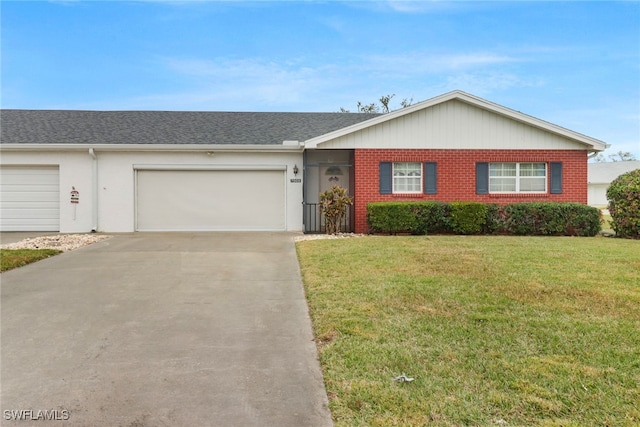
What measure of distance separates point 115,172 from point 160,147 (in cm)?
180

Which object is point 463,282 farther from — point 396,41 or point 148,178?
point 396,41

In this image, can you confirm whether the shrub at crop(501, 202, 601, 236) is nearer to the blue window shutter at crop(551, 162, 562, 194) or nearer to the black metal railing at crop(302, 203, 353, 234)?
the blue window shutter at crop(551, 162, 562, 194)

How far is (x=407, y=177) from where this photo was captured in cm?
1362

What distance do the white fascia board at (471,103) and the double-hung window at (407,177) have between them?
1588 mm

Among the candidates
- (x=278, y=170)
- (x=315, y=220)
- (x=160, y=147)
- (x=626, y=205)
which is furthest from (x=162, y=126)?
(x=626, y=205)

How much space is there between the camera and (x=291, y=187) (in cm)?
1435

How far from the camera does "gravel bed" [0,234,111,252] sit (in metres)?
10.4

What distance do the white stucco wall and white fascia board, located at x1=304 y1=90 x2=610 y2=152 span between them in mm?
1836

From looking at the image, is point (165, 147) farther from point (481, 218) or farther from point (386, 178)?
point (481, 218)

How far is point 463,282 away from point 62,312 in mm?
5445

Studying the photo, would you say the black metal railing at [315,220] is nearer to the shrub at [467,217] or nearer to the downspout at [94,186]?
the shrub at [467,217]

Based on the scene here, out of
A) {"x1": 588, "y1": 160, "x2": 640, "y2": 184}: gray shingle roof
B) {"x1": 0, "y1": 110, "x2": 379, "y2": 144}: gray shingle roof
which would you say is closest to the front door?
{"x1": 0, "y1": 110, "x2": 379, "y2": 144}: gray shingle roof

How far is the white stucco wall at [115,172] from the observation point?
45.6 feet

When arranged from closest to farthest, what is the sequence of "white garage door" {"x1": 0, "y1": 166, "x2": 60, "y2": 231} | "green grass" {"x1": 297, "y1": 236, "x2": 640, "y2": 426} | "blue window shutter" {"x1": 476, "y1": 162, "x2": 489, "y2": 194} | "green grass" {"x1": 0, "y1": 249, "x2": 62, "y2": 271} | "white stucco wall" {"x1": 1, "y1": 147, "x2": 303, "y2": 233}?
1. "green grass" {"x1": 297, "y1": 236, "x2": 640, "y2": 426}
2. "green grass" {"x1": 0, "y1": 249, "x2": 62, "y2": 271}
3. "blue window shutter" {"x1": 476, "y1": 162, "x2": 489, "y2": 194}
4. "white stucco wall" {"x1": 1, "y1": 147, "x2": 303, "y2": 233}
5. "white garage door" {"x1": 0, "y1": 166, "x2": 60, "y2": 231}
